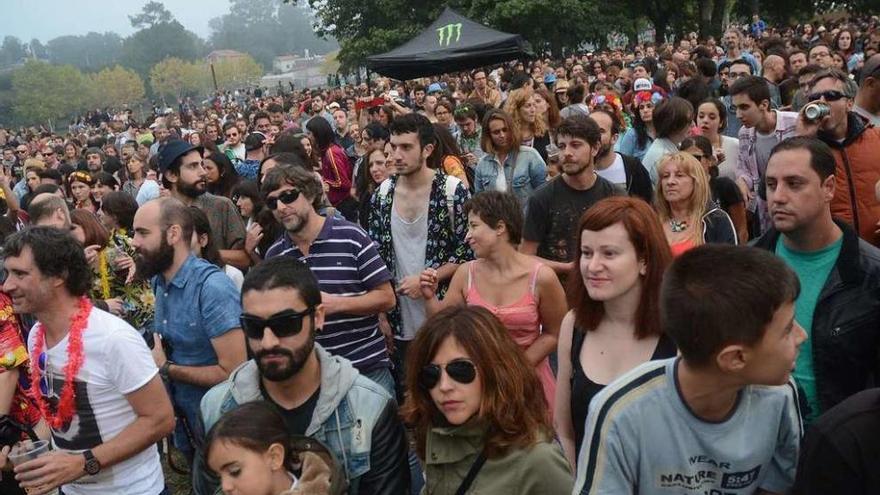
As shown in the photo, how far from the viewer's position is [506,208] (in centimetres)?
376

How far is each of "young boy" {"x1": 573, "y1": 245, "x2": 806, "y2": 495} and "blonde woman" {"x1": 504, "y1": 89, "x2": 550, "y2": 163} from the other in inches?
217

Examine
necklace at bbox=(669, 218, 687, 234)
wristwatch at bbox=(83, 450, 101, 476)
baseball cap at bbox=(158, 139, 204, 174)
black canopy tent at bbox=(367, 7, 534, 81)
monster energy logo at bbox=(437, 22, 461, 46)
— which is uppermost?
monster energy logo at bbox=(437, 22, 461, 46)

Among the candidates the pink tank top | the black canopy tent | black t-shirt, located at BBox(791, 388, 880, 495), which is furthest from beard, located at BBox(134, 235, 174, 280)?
the black canopy tent

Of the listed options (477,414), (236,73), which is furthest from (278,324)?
(236,73)

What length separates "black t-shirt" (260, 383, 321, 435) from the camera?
264cm

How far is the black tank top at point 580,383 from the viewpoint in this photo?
268cm

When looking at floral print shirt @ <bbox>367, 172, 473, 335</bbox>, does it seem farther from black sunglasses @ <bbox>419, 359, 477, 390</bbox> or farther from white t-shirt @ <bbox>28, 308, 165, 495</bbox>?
black sunglasses @ <bbox>419, 359, 477, 390</bbox>

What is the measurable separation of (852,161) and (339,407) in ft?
10.5

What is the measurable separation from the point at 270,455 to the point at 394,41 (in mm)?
33828

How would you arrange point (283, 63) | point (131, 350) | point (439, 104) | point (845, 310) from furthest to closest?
point (283, 63), point (439, 104), point (131, 350), point (845, 310)

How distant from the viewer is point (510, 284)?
3.68 metres

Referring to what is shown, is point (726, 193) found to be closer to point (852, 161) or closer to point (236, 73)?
point (852, 161)

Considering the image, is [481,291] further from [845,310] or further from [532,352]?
[845,310]

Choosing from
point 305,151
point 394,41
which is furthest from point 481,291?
point 394,41
